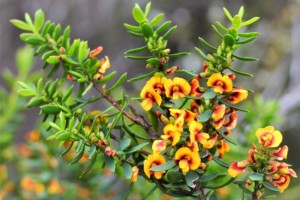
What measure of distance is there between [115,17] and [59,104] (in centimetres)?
190

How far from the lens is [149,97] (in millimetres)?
808

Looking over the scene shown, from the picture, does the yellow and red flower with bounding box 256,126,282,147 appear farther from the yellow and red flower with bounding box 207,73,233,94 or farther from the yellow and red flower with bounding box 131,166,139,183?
the yellow and red flower with bounding box 131,166,139,183

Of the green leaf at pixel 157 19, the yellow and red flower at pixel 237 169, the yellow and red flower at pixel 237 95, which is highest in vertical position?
the green leaf at pixel 157 19

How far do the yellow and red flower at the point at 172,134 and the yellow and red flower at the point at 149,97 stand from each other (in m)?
0.05

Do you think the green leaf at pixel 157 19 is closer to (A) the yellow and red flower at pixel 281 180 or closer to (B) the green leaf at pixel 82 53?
(B) the green leaf at pixel 82 53

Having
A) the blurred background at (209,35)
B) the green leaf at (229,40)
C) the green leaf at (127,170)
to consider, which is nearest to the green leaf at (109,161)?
the green leaf at (127,170)

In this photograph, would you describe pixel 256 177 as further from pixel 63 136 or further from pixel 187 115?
pixel 63 136

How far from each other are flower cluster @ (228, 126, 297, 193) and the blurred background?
1.50 metres

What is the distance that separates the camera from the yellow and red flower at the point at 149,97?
80 centimetres

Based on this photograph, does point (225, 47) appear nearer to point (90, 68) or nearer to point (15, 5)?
point (90, 68)

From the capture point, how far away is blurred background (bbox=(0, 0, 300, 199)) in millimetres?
2430

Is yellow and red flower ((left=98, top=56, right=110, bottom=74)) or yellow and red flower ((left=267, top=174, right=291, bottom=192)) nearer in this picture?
yellow and red flower ((left=267, top=174, right=291, bottom=192))

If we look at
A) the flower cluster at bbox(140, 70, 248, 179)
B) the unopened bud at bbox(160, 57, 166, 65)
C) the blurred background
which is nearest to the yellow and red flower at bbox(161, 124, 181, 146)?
the flower cluster at bbox(140, 70, 248, 179)

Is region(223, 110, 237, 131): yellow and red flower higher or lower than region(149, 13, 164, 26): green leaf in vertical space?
→ lower
